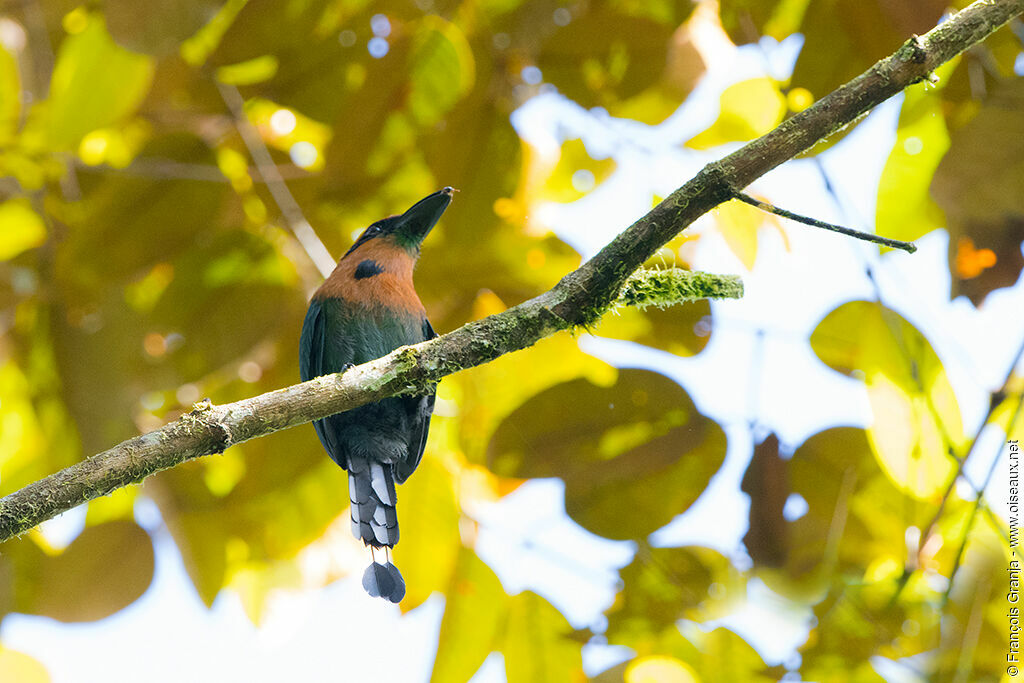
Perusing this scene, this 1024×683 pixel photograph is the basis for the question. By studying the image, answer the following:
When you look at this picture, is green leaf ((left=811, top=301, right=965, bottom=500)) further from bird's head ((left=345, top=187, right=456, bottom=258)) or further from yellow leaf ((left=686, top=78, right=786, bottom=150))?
bird's head ((left=345, top=187, right=456, bottom=258))

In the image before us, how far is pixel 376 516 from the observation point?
2.87 m

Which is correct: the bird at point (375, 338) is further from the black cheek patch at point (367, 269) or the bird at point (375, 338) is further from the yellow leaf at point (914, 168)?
the yellow leaf at point (914, 168)

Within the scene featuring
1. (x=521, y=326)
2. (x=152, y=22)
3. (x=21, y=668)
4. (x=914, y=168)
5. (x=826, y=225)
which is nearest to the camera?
(x=826, y=225)

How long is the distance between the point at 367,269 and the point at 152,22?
4.35 ft

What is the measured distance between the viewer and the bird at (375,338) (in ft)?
10.4

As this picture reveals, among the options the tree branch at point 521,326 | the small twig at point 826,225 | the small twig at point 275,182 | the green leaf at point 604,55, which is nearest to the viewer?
the tree branch at point 521,326

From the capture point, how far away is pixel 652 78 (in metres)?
3.01

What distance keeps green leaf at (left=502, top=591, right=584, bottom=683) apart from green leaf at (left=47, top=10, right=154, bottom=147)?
2163 mm

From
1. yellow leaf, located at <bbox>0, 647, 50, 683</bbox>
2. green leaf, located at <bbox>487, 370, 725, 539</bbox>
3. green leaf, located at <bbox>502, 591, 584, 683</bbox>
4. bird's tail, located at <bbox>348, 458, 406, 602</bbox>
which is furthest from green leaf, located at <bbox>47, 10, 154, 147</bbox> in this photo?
green leaf, located at <bbox>502, 591, 584, 683</bbox>

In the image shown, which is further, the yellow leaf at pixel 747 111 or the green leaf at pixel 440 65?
the yellow leaf at pixel 747 111

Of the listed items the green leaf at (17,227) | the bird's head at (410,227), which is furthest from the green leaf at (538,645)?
the green leaf at (17,227)

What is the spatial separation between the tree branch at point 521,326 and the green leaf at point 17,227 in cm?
204

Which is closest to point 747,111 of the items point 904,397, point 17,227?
point 904,397

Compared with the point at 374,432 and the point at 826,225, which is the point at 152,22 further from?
the point at 826,225
